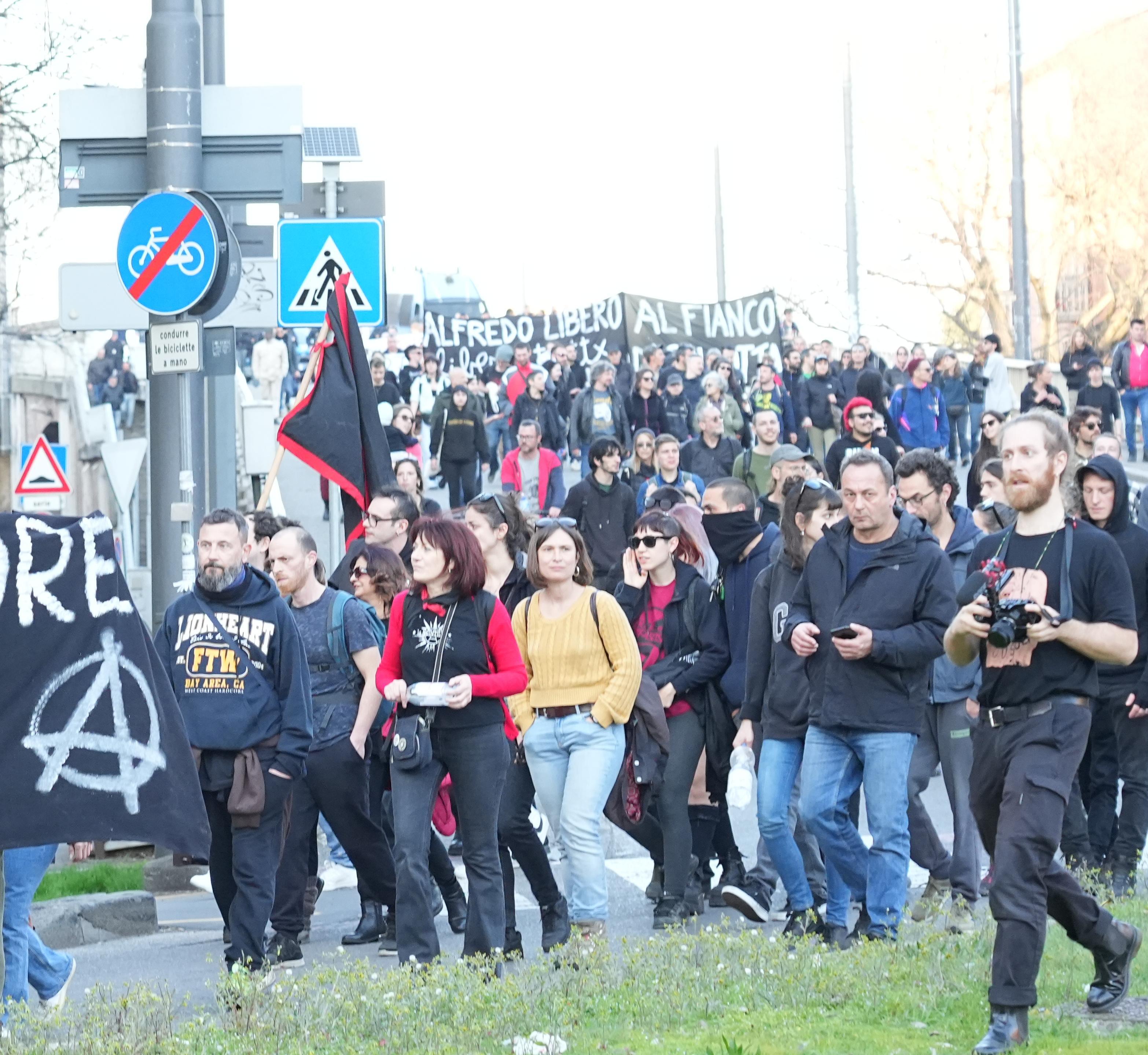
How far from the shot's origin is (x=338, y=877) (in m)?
10.5

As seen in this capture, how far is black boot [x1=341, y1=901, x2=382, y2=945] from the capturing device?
8633mm

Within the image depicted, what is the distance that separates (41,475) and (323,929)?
12061mm

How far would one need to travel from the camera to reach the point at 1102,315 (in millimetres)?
56281

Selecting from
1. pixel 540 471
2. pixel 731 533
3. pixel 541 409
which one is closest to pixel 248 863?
pixel 731 533

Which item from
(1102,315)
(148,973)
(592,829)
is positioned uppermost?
(1102,315)

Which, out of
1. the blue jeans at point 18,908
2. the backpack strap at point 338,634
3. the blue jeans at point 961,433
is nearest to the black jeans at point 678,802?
the backpack strap at point 338,634

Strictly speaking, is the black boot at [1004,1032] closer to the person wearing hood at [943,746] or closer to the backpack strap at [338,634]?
the person wearing hood at [943,746]

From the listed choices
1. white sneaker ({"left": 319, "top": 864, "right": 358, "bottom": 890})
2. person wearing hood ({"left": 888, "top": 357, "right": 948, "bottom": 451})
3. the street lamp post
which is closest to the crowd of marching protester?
white sneaker ({"left": 319, "top": 864, "right": 358, "bottom": 890})

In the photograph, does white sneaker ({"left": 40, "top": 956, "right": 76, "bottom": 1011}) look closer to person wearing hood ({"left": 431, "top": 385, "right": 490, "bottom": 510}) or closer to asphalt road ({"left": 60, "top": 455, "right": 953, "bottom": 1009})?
asphalt road ({"left": 60, "top": 455, "right": 953, "bottom": 1009})

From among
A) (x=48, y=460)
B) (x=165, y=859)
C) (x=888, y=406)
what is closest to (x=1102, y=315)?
(x=888, y=406)

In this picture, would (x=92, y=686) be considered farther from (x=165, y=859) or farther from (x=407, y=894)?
(x=165, y=859)

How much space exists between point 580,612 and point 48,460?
13634mm

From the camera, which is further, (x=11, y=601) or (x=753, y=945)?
(x=753, y=945)

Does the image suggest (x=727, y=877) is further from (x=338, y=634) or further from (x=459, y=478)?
(x=459, y=478)
